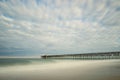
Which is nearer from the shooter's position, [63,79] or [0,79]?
[63,79]

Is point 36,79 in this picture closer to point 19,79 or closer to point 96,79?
point 19,79

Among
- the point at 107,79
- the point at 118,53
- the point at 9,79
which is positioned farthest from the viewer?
the point at 118,53

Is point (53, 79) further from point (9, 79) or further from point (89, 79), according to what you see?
point (9, 79)

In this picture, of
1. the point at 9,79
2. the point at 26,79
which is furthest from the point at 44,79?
the point at 9,79

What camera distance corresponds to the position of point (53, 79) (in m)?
7.15

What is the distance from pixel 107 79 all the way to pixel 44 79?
3.83 meters

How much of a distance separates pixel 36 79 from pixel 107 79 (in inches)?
171

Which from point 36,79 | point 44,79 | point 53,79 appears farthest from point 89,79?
point 36,79

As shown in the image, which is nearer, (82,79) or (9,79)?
(82,79)

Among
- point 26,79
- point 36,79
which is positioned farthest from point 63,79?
point 26,79

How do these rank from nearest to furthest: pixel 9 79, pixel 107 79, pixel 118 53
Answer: pixel 107 79, pixel 9 79, pixel 118 53

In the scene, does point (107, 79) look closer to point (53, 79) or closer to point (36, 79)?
point (53, 79)

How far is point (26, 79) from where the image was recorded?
7289 millimetres

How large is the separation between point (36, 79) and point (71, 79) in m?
2.20
